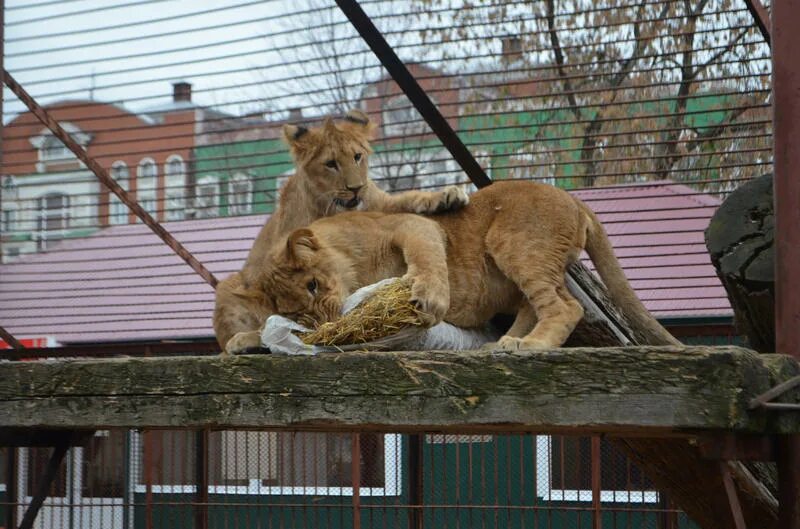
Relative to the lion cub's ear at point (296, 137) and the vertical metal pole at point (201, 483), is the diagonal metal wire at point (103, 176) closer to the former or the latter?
the vertical metal pole at point (201, 483)

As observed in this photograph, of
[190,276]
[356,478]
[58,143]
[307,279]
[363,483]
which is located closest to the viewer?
[307,279]

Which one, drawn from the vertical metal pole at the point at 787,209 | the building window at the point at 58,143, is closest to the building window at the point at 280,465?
the building window at the point at 58,143

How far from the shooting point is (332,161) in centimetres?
546

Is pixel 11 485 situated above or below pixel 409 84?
below

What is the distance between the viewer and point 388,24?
1834 cm

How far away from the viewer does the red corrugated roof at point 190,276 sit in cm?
972

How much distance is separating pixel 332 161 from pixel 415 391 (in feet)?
8.09

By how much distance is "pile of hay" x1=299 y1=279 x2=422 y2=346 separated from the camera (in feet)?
12.3

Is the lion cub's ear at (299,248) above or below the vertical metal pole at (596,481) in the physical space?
above

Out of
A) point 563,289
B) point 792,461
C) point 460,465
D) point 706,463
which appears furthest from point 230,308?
point 460,465

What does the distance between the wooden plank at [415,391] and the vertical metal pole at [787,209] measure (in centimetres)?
26

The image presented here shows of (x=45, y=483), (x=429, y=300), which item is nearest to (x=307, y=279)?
(x=429, y=300)

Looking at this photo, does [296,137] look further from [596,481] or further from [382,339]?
[596,481]

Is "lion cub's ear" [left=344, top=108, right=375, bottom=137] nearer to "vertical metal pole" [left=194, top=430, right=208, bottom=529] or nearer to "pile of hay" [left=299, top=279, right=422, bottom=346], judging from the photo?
"pile of hay" [left=299, top=279, right=422, bottom=346]
